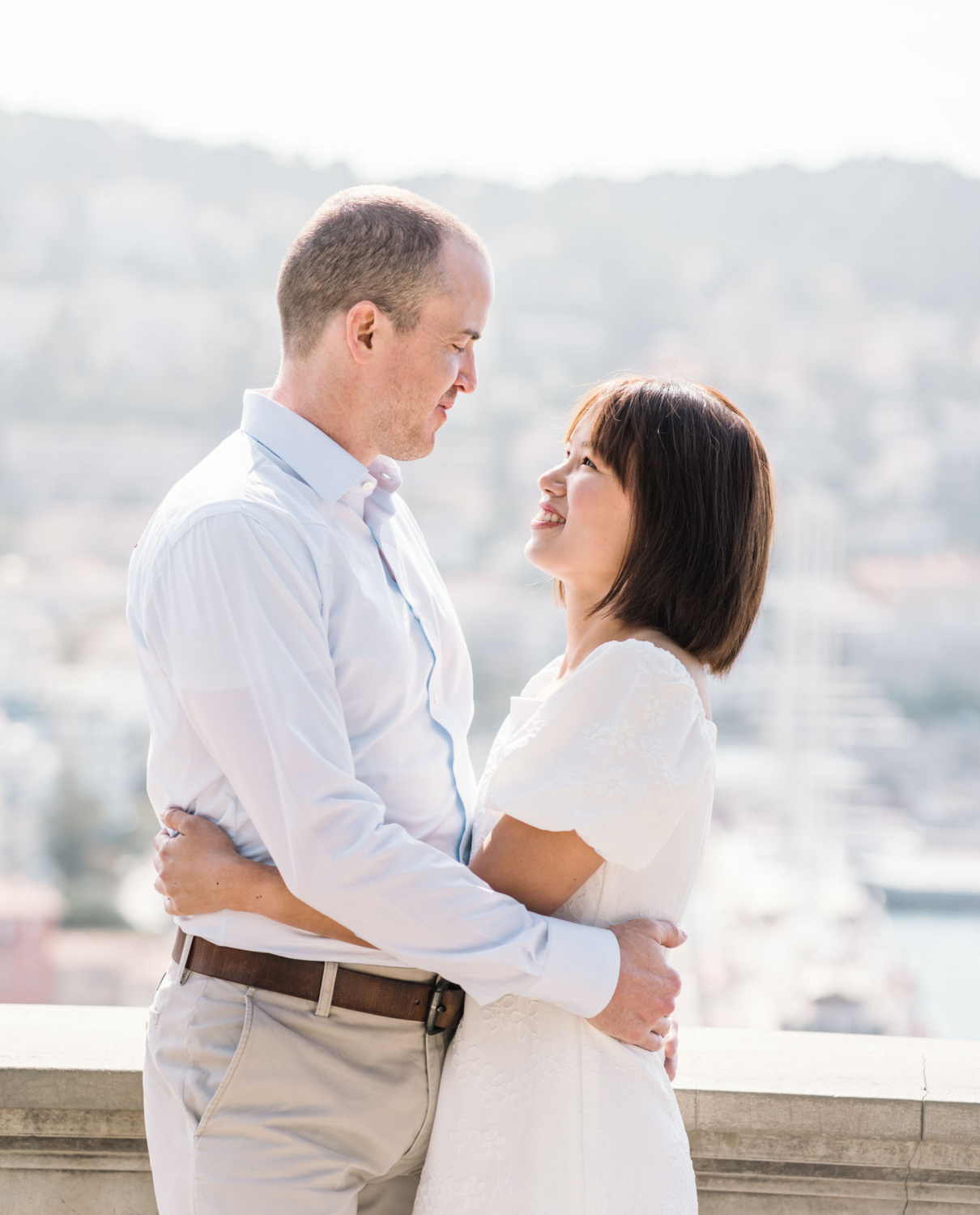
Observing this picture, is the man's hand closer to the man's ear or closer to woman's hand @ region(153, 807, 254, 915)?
woman's hand @ region(153, 807, 254, 915)

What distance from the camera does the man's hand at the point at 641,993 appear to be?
1.28 m

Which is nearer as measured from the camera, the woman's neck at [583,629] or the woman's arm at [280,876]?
the woman's arm at [280,876]

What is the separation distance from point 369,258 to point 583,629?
1.69ft

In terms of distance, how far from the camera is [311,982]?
4.20ft

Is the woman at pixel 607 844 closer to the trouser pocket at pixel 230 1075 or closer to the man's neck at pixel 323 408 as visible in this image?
the trouser pocket at pixel 230 1075

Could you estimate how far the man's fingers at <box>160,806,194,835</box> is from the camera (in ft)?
4.22

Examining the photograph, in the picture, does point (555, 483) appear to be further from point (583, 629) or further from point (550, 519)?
point (583, 629)

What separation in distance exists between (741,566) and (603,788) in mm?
347

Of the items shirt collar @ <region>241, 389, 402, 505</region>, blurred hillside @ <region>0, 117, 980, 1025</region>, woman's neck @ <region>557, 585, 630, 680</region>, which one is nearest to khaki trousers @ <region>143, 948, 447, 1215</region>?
woman's neck @ <region>557, 585, 630, 680</region>

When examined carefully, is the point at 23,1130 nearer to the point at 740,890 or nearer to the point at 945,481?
the point at 740,890

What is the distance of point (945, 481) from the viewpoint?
56.2 m

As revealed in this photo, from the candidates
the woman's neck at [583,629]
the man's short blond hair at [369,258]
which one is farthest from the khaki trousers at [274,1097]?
the man's short blond hair at [369,258]

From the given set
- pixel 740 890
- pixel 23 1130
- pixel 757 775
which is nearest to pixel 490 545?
pixel 757 775

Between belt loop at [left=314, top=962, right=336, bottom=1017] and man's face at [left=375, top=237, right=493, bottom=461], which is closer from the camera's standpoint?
belt loop at [left=314, top=962, right=336, bottom=1017]
